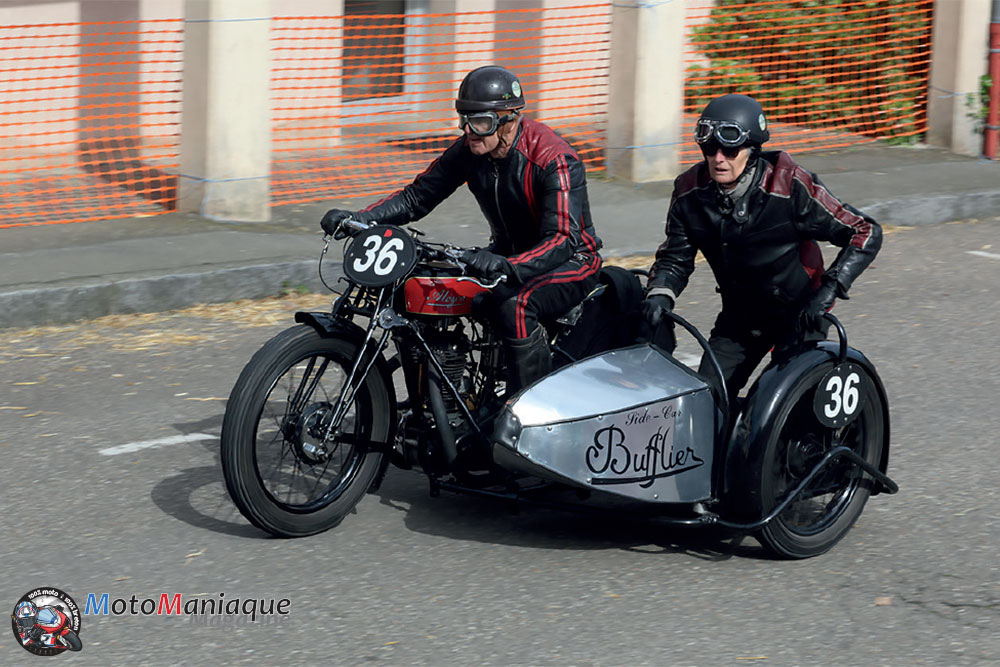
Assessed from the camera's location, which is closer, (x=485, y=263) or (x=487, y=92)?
(x=485, y=263)

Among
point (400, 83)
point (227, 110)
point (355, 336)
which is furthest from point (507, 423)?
point (400, 83)

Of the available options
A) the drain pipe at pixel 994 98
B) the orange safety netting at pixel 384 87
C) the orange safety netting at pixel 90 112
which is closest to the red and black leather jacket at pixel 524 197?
the orange safety netting at pixel 384 87

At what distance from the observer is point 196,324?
835cm

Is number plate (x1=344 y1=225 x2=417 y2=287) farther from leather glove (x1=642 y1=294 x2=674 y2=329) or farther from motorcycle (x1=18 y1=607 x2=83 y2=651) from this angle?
motorcycle (x1=18 y1=607 x2=83 y2=651)

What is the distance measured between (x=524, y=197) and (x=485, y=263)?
0.67m

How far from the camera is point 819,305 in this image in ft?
16.6

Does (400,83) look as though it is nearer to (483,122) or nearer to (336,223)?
(483,122)

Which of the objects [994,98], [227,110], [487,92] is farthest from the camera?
[994,98]

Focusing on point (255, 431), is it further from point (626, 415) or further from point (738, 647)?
point (738, 647)

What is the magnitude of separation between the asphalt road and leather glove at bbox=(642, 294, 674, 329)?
0.80 m

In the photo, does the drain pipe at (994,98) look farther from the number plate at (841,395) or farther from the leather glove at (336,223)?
the leather glove at (336,223)

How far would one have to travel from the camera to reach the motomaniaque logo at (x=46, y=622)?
431 cm

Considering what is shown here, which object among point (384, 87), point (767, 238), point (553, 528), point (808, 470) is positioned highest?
point (384, 87)

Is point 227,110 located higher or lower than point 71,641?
higher
